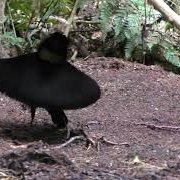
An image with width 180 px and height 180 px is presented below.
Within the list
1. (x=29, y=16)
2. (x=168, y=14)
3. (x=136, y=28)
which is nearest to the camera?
(x=168, y=14)

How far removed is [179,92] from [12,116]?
141 cm

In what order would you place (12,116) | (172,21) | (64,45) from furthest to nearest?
(12,116), (64,45), (172,21)

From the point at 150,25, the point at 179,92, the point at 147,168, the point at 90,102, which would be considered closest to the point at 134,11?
the point at 150,25

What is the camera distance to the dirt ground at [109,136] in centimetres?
237

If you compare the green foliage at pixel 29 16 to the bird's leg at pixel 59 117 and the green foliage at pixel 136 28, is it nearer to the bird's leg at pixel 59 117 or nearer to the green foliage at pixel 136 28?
the green foliage at pixel 136 28

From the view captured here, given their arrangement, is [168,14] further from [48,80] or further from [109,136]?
[109,136]

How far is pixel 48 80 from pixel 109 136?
1.65 ft

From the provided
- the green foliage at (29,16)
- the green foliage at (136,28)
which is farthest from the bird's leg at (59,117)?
the green foliage at (136,28)

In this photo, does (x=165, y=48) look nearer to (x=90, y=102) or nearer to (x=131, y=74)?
(x=131, y=74)

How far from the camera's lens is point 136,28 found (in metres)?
5.02

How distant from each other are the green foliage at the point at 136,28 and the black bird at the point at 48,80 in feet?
5.05

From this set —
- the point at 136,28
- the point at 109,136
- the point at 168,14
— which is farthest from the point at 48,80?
the point at 136,28

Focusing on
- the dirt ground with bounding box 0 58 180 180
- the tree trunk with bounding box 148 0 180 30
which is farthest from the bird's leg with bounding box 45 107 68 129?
the tree trunk with bounding box 148 0 180 30

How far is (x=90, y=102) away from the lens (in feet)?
9.58
